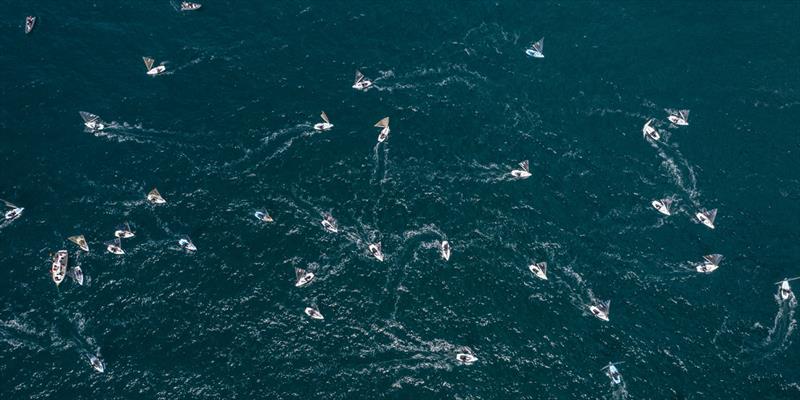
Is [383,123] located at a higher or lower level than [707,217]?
higher

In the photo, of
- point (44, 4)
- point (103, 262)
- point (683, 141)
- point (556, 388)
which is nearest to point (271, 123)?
point (103, 262)

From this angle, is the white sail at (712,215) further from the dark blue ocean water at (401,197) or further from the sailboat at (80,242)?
the sailboat at (80,242)

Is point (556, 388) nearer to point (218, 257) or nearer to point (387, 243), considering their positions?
point (387, 243)

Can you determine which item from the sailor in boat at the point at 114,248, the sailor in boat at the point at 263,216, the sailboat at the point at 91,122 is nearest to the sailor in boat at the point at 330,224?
the sailor in boat at the point at 263,216

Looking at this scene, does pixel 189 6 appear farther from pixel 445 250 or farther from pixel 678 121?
pixel 678 121

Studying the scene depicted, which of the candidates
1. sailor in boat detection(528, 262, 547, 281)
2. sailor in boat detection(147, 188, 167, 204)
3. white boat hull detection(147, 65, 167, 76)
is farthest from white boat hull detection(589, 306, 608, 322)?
white boat hull detection(147, 65, 167, 76)

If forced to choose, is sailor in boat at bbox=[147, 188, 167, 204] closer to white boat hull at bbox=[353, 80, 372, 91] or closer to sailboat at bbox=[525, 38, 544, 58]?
white boat hull at bbox=[353, 80, 372, 91]

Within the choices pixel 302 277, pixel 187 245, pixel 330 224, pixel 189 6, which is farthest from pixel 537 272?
pixel 189 6
